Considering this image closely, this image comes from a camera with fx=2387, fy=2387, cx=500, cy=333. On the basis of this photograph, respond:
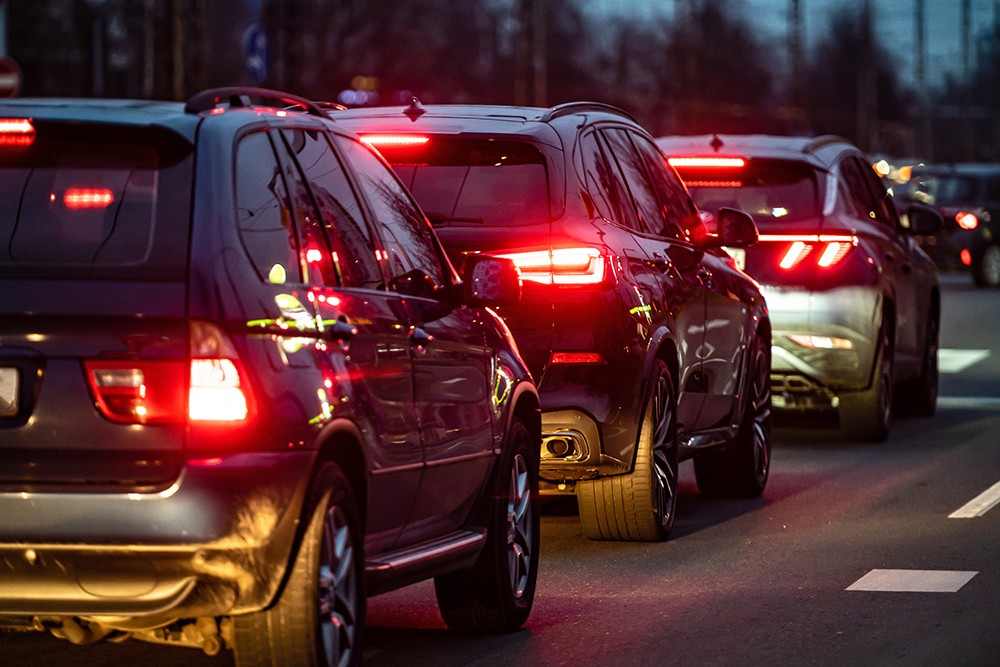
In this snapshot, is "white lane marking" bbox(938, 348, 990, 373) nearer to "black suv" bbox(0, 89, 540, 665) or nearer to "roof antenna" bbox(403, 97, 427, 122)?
"roof antenna" bbox(403, 97, 427, 122)

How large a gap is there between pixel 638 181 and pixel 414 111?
1.31 metres

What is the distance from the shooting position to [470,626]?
830cm

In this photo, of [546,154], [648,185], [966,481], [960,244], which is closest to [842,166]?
[966,481]

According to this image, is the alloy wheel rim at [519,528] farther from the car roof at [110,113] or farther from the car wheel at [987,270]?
the car wheel at [987,270]

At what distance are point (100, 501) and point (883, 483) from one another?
7981mm

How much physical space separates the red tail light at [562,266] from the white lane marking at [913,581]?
5.37 ft

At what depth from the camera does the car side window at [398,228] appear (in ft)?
24.8

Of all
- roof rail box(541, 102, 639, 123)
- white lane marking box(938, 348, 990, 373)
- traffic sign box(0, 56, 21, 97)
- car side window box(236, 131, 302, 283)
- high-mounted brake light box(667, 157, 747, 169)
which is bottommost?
white lane marking box(938, 348, 990, 373)

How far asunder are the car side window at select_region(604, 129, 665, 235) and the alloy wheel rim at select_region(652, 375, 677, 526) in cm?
77

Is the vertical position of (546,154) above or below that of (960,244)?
above

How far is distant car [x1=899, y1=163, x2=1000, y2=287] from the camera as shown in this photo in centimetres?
4191

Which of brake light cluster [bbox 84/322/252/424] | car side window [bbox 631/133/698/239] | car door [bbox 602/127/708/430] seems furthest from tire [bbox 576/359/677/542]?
brake light cluster [bbox 84/322/252/424]

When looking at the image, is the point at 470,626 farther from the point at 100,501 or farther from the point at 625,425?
the point at 100,501

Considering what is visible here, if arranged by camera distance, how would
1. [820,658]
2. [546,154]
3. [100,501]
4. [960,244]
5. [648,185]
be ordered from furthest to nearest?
1. [960,244]
2. [648,185]
3. [546,154]
4. [820,658]
5. [100,501]
